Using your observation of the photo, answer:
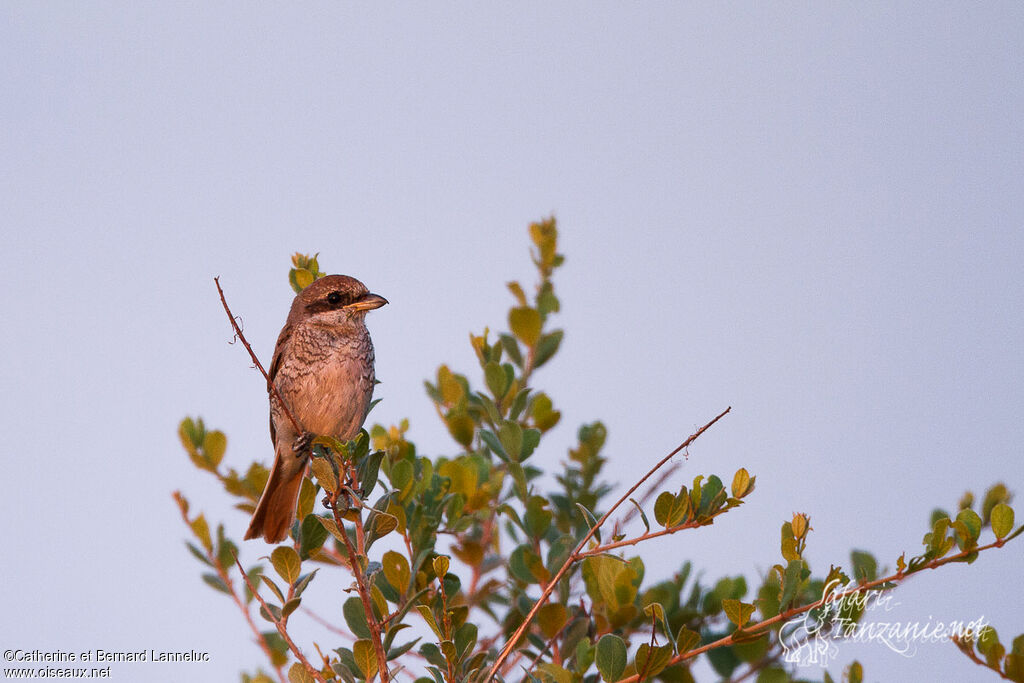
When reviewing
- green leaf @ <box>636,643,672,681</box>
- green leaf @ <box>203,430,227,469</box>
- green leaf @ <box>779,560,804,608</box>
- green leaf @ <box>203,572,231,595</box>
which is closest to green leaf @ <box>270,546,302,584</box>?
green leaf @ <box>203,572,231,595</box>

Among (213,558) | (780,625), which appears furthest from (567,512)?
(213,558)

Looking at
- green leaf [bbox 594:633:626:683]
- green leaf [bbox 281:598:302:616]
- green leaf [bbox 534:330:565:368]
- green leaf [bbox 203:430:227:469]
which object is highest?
green leaf [bbox 203:430:227:469]

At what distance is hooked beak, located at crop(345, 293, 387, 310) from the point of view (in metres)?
5.08

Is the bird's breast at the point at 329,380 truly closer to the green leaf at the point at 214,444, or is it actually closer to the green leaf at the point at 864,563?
the green leaf at the point at 214,444

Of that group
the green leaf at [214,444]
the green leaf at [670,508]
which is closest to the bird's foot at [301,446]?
the green leaf at [214,444]

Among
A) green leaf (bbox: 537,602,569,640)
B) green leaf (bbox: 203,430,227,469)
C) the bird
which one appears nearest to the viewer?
green leaf (bbox: 537,602,569,640)

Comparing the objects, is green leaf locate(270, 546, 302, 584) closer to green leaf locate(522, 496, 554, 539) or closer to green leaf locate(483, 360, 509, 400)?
green leaf locate(522, 496, 554, 539)

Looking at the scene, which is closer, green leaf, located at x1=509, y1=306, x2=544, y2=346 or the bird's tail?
green leaf, located at x1=509, y1=306, x2=544, y2=346

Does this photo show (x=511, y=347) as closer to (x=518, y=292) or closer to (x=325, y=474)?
(x=518, y=292)

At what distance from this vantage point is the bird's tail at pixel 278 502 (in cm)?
472

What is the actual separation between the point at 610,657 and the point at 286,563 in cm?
124

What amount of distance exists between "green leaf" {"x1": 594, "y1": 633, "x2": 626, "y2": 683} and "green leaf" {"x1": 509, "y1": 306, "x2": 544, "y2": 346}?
191cm

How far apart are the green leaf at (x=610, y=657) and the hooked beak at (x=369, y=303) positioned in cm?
256

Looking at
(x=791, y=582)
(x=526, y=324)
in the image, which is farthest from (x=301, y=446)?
(x=791, y=582)
